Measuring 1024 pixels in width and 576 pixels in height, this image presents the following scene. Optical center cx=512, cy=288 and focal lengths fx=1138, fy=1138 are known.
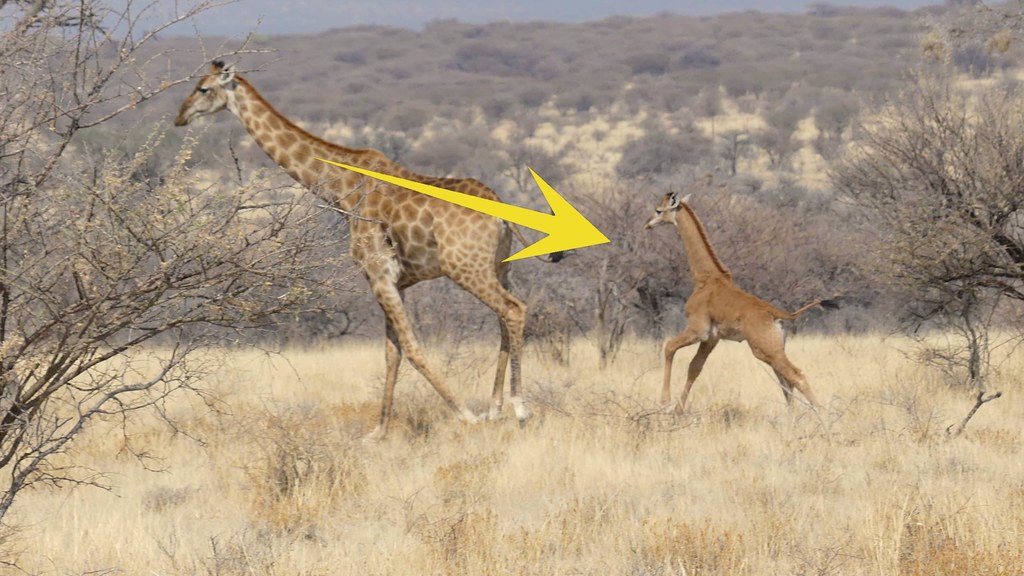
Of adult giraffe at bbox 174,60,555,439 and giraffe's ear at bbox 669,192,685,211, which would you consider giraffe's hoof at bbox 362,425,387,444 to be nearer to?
adult giraffe at bbox 174,60,555,439

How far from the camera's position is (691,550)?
226 inches

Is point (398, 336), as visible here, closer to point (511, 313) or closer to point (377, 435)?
point (377, 435)

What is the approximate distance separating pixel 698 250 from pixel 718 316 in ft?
2.48

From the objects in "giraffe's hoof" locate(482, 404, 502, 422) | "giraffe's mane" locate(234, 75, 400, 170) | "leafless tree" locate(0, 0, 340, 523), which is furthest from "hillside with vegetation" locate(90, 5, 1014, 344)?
"giraffe's hoof" locate(482, 404, 502, 422)

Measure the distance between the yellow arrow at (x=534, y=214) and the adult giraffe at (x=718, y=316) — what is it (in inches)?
34.8

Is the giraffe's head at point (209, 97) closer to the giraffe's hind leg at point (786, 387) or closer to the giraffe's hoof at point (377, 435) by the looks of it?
the giraffe's hoof at point (377, 435)

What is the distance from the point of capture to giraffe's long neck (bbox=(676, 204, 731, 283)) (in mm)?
9398

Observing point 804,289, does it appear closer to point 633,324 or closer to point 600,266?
point 633,324

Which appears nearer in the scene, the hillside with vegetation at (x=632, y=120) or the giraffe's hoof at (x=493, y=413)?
the giraffe's hoof at (x=493, y=413)

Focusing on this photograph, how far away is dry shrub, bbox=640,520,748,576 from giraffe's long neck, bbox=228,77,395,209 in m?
4.14

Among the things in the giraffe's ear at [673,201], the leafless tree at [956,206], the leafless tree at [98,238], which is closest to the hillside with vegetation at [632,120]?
the leafless tree at [98,238]

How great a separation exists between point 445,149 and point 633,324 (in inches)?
989

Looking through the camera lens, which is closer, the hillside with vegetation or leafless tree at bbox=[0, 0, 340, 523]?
leafless tree at bbox=[0, 0, 340, 523]

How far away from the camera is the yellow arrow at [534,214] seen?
8.56m
